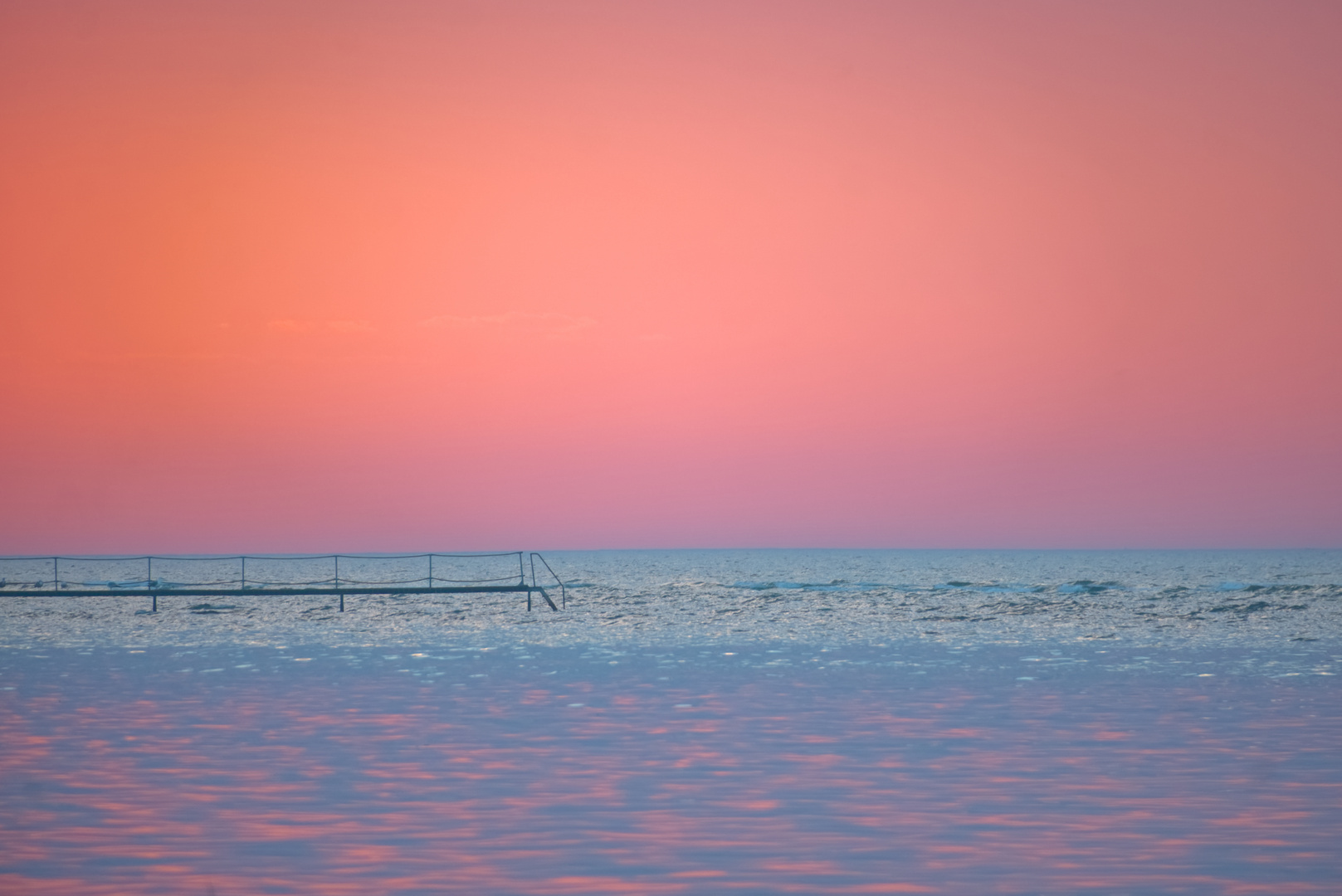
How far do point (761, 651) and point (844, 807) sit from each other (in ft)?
66.7

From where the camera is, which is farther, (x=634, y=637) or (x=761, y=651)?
(x=634, y=637)

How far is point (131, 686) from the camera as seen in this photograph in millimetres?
24750

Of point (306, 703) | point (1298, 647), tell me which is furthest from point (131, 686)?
point (1298, 647)

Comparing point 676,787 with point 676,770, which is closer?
point 676,787

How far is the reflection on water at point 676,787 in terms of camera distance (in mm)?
10344

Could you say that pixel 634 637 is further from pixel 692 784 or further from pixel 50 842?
pixel 50 842

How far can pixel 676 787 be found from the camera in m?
13.8

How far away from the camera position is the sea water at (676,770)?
412 inches

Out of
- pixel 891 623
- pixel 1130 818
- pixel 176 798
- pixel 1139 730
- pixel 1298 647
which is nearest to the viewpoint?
pixel 1130 818

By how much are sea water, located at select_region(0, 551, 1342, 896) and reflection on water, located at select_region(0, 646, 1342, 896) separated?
53 millimetres

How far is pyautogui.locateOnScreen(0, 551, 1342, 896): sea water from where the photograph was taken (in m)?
10.5

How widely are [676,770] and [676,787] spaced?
1073 millimetres

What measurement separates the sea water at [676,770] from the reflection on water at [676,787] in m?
0.05

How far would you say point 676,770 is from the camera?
14867 mm
